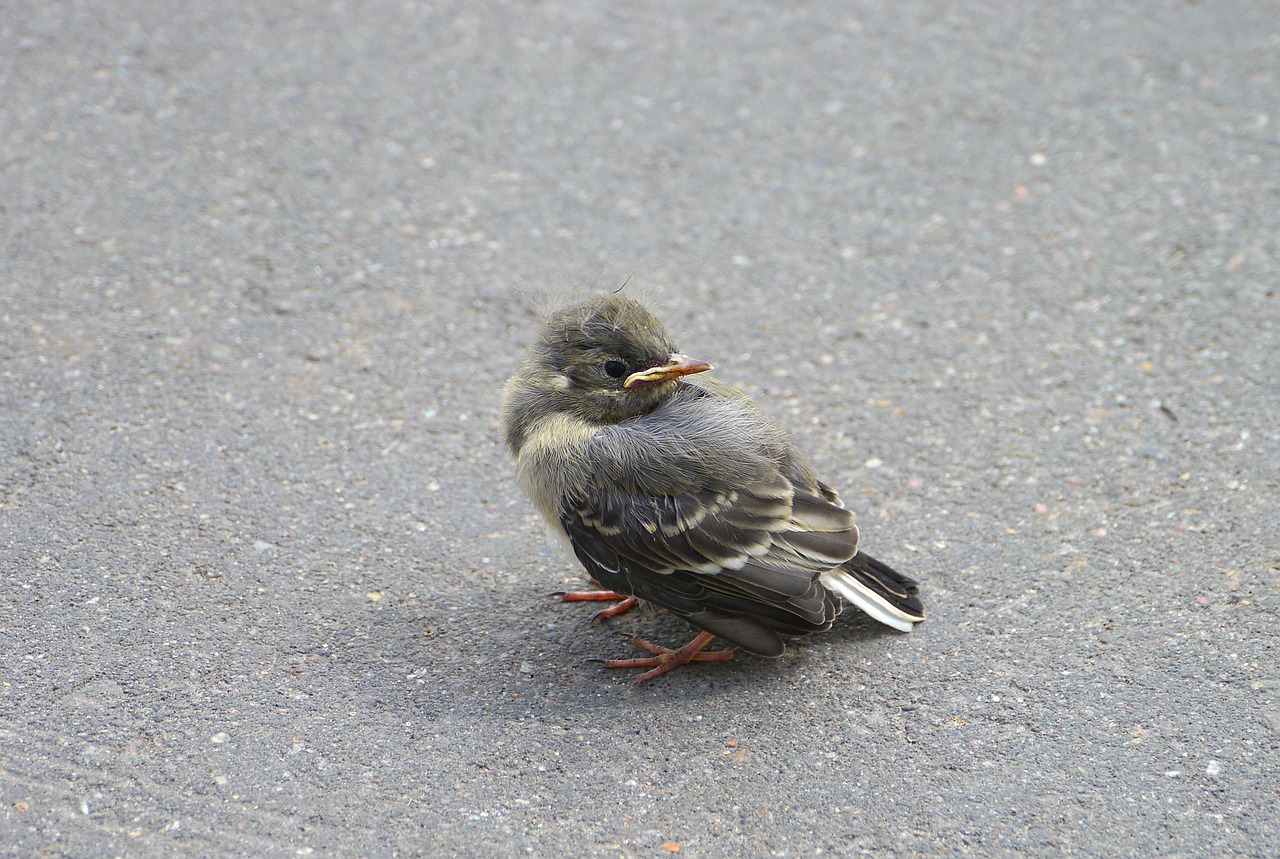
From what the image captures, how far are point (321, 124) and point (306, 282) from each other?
1.30m

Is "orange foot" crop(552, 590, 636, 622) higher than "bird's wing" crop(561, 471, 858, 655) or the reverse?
the reverse

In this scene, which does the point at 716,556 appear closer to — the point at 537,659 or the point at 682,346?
the point at 537,659

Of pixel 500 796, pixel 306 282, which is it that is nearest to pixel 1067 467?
pixel 500 796

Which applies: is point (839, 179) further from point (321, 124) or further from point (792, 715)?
point (792, 715)

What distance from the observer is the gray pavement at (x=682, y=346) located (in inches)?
132

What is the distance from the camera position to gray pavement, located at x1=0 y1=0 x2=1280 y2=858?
3346 millimetres

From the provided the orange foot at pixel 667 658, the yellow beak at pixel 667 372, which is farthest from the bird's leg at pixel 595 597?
the yellow beak at pixel 667 372

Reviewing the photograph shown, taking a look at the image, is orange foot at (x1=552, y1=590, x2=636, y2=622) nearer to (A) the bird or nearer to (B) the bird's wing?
(A) the bird

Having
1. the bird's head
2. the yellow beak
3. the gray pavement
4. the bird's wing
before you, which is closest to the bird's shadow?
the gray pavement

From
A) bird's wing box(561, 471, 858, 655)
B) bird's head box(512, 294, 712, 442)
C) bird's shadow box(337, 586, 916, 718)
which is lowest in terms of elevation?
bird's shadow box(337, 586, 916, 718)

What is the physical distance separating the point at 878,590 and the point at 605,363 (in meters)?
1.19

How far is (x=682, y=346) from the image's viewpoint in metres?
5.21

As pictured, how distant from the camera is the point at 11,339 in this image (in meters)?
4.96

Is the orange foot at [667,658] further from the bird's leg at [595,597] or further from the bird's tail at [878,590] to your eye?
the bird's tail at [878,590]
